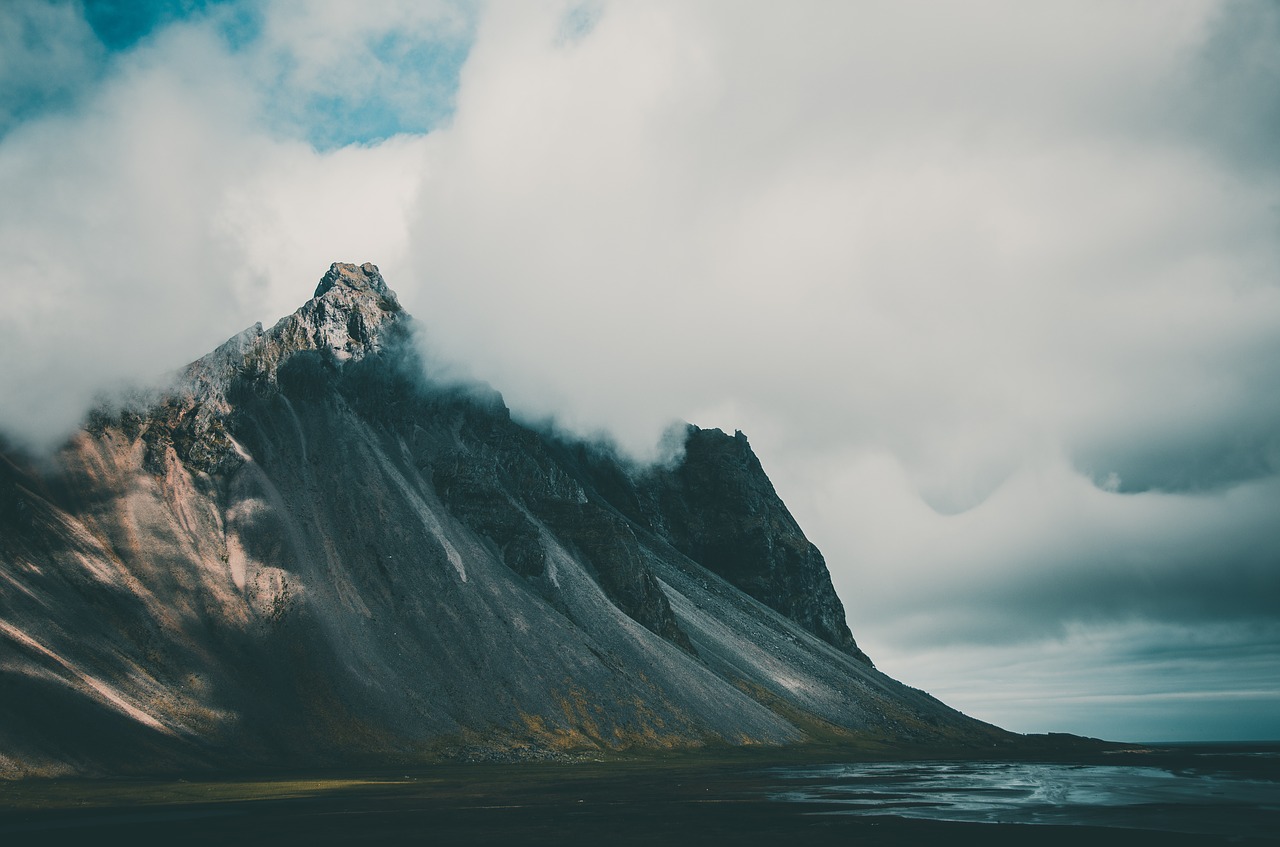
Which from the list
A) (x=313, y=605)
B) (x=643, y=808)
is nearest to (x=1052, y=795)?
(x=643, y=808)

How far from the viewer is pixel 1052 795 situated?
78000mm

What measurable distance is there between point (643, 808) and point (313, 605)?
3565 inches

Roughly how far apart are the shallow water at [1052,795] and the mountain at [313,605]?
49394 mm

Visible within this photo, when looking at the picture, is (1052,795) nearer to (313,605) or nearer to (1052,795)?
(1052,795)

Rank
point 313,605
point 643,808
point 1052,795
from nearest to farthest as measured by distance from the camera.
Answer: point 643,808, point 1052,795, point 313,605

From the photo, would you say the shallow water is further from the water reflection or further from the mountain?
the mountain

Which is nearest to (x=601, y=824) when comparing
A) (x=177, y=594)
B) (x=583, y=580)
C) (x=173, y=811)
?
(x=173, y=811)

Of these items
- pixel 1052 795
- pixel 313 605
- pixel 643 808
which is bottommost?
pixel 643 808

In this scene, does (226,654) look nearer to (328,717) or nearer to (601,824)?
(328,717)

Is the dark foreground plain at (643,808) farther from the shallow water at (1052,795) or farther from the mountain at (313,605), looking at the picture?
the mountain at (313,605)

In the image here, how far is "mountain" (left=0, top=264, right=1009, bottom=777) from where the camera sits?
10894 cm

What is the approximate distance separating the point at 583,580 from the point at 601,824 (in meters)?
137

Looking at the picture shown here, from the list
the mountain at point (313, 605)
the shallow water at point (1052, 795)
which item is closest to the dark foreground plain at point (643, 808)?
the shallow water at point (1052, 795)

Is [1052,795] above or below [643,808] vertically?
above
